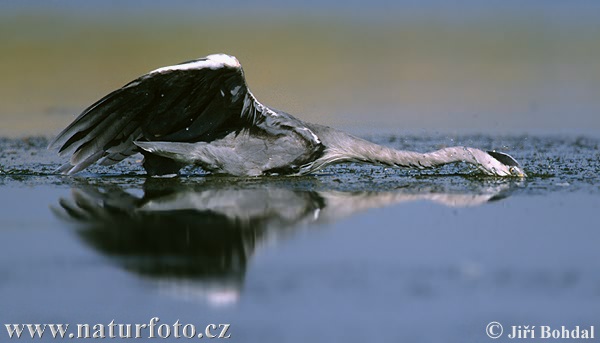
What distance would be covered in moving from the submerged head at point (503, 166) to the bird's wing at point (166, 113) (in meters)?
2.27

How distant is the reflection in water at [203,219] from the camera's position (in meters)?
5.67

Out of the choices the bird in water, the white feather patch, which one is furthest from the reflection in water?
the white feather patch

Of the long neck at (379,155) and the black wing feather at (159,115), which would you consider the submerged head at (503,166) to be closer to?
the long neck at (379,155)

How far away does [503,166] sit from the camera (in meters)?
9.70

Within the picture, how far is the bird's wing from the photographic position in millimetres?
8594

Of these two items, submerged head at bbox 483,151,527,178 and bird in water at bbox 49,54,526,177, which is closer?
bird in water at bbox 49,54,526,177

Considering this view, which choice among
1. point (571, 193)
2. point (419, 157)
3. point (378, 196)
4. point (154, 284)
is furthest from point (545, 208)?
point (154, 284)

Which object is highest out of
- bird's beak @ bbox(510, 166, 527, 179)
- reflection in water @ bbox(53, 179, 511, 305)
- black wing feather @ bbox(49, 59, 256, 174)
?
black wing feather @ bbox(49, 59, 256, 174)

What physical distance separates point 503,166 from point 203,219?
372cm

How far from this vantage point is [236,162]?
31.6ft

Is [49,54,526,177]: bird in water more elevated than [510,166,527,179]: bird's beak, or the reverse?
[49,54,526,177]: bird in water

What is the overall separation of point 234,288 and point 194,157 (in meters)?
4.28

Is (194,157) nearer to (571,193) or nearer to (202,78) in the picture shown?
(202,78)

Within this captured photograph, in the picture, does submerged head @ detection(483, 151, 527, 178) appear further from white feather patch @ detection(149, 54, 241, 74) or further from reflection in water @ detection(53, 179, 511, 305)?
white feather patch @ detection(149, 54, 241, 74)
